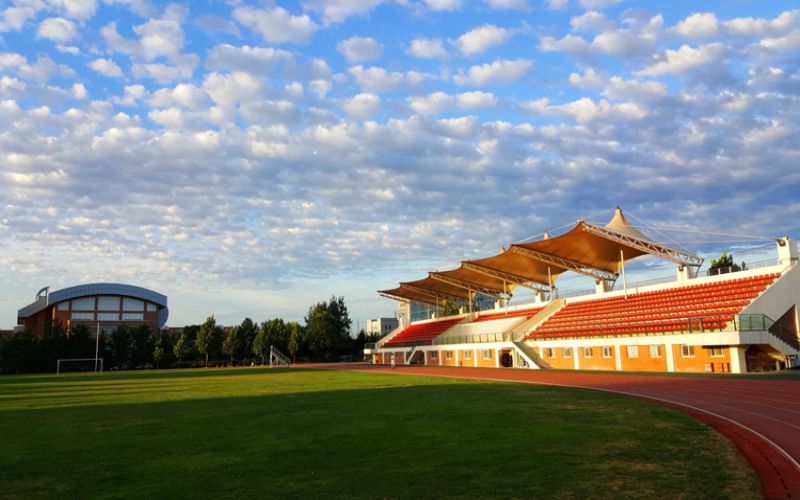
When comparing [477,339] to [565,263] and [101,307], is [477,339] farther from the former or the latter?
[101,307]

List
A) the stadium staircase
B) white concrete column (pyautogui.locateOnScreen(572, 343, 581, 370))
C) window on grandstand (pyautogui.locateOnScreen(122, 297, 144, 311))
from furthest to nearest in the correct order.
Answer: window on grandstand (pyautogui.locateOnScreen(122, 297, 144, 311)), white concrete column (pyautogui.locateOnScreen(572, 343, 581, 370)), the stadium staircase

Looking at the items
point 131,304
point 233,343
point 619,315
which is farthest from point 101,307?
point 619,315

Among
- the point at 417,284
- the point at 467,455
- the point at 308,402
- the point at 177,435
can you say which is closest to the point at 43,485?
the point at 177,435

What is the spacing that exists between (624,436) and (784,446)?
114 inches

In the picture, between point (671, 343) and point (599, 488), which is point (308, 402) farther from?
point (671, 343)

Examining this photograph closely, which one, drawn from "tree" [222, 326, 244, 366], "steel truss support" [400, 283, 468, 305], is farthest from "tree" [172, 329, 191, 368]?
"steel truss support" [400, 283, 468, 305]

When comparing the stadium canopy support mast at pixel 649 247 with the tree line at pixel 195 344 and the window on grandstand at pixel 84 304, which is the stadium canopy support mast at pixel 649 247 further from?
the window on grandstand at pixel 84 304

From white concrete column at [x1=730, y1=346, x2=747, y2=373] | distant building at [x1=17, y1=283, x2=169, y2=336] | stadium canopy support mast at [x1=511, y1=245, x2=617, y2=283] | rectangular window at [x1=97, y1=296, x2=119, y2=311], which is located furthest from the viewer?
rectangular window at [x1=97, y1=296, x2=119, y2=311]

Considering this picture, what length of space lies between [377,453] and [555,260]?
153 ft

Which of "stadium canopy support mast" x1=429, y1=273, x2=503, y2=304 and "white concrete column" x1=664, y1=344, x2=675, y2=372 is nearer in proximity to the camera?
"white concrete column" x1=664, y1=344, x2=675, y2=372

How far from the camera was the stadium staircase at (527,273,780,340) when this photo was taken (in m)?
34.7

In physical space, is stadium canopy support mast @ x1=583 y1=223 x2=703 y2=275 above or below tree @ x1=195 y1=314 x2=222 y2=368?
above

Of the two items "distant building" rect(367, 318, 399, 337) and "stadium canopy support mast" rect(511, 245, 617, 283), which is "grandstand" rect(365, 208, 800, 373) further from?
"distant building" rect(367, 318, 399, 337)

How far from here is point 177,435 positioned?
43.4ft
